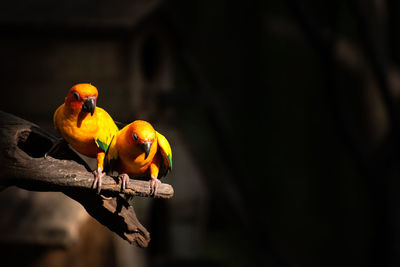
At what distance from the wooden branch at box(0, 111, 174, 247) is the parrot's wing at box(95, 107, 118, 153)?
0.05 meters

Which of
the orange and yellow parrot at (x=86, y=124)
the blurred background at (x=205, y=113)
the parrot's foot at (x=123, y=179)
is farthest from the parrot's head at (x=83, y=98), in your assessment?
the blurred background at (x=205, y=113)

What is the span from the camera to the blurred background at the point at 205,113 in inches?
75.1

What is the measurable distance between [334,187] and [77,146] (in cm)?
359

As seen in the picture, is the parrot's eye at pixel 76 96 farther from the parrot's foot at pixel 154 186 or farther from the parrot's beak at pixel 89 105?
the parrot's foot at pixel 154 186

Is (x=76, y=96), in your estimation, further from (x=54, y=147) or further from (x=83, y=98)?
(x=54, y=147)

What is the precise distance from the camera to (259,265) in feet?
11.5

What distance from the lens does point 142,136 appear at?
2.06ft

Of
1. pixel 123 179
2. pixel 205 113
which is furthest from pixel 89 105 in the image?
pixel 205 113

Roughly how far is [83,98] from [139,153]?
0.34 feet

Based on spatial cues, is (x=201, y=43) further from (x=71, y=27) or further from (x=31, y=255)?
(x=31, y=255)

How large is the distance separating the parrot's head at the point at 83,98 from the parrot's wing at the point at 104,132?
1.5 inches

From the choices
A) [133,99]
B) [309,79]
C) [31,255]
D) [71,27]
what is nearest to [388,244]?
[133,99]

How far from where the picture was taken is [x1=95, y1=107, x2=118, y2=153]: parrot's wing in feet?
2.17

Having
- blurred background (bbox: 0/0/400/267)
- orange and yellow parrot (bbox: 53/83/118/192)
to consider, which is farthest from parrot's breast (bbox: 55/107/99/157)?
blurred background (bbox: 0/0/400/267)
